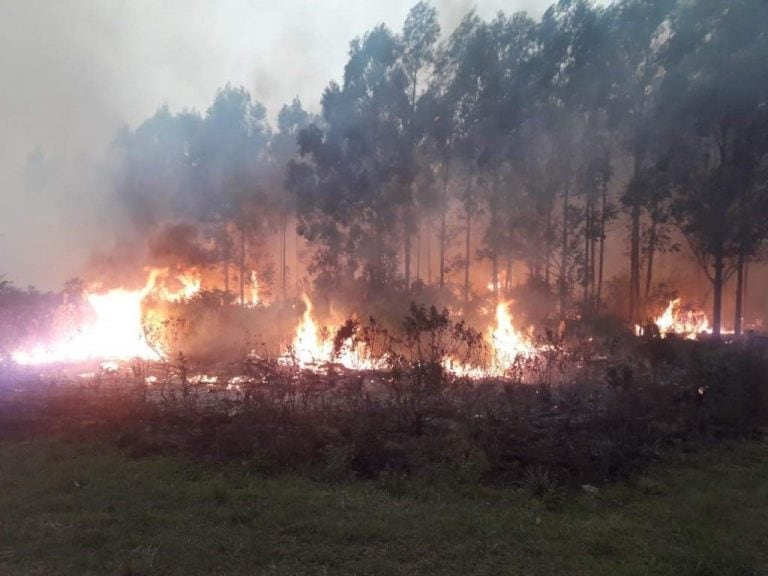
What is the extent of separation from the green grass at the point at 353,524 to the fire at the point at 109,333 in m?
8.02

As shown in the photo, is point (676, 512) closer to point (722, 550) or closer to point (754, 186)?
point (722, 550)

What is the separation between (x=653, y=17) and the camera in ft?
63.7

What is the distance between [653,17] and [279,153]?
64.0 feet

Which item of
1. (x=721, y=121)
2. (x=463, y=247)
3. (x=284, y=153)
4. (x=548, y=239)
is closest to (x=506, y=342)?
(x=548, y=239)

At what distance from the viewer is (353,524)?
5.43 m

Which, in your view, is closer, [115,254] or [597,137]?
[597,137]

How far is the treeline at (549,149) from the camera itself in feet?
56.2

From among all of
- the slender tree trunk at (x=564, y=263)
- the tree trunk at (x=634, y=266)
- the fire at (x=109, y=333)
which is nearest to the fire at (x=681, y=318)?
the tree trunk at (x=634, y=266)

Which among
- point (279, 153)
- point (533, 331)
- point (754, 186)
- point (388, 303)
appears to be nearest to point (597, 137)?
point (754, 186)

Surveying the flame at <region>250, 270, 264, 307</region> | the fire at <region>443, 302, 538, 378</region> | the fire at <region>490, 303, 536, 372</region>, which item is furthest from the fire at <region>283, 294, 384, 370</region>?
the flame at <region>250, 270, 264, 307</region>

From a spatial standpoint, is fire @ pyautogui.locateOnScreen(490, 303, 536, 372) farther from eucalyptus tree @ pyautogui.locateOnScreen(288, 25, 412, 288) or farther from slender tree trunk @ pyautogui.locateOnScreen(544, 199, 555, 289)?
eucalyptus tree @ pyautogui.locateOnScreen(288, 25, 412, 288)

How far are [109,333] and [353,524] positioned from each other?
14902mm

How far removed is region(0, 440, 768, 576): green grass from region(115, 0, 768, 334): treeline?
13108 mm

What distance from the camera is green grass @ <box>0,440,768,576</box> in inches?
188
